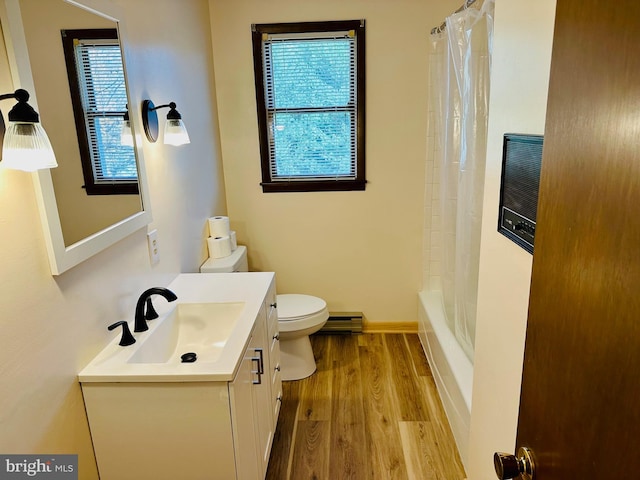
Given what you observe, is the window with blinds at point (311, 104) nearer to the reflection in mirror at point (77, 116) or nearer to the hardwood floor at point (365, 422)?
the hardwood floor at point (365, 422)

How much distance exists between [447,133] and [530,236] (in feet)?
5.53

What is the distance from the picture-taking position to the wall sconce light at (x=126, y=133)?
1.67 meters

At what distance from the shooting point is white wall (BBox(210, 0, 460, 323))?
9.43 ft

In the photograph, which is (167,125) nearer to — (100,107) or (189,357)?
(100,107)

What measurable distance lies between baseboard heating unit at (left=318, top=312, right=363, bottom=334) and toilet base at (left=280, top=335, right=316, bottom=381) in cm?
56

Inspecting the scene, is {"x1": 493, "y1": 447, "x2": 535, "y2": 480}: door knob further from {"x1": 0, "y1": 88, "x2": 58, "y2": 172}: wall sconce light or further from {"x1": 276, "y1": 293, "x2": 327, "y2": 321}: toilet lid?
{"x1": 276, "y1": 293, "x2": 327, "y2": 321}: toilet lid

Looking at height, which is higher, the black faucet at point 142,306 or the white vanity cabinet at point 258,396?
the black faucet at point 142,306

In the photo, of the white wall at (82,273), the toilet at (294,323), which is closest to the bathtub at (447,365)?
the toilet at (294,323)

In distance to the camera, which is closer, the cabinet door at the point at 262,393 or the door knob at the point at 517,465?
the door knob at the point at 517,465

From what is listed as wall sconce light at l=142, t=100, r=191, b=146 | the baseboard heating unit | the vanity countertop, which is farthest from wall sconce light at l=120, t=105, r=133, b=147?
the baseboard heating unit

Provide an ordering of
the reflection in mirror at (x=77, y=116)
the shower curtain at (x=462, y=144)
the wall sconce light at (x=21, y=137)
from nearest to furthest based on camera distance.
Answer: the wall sconce light at (x=21, y=137) → the reflection in mirror at (x=77, y=116) → the shower curtain at (x=462, y=144)

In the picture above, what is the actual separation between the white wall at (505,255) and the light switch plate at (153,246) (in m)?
1.34

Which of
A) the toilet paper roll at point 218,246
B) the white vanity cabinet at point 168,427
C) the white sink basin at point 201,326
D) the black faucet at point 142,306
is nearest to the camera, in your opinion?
the white vanity cabinet at point 168,427

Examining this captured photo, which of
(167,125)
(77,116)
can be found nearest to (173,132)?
(167,125)
